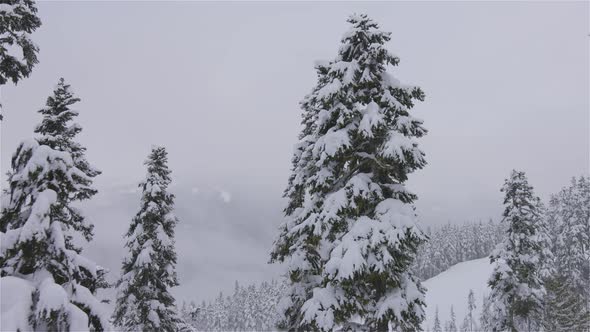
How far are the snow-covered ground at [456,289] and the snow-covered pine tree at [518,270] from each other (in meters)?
100

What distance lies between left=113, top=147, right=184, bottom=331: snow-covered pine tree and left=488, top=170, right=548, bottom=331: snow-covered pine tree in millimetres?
20690

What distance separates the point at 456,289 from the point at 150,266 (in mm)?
139550

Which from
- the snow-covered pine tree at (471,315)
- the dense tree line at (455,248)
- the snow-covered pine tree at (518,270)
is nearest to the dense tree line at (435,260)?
the dense tree line at (455,248)

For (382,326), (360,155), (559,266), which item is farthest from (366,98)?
(559,266)

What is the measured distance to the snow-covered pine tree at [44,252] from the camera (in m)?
7.54

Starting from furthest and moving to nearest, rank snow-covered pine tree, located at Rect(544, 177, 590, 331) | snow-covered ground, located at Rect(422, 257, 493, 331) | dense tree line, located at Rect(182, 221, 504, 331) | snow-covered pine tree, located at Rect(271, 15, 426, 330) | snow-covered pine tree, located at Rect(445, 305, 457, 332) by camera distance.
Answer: dense tree line, located at Rect(182, 221, 504, 331) < snow-covered ground, located at Rect(422, 257, 493, 331) < snow-covered pine tree, located at Rect(445, 305, 457, 332) < snow-covered pine tree, located at Rect(544, 177, 590, 331) < snow-covered pine tree, located at Rect(271, 15, 426, 330)

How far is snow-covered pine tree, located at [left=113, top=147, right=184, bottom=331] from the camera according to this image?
75.7 feet

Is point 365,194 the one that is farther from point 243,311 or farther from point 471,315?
point 243,311

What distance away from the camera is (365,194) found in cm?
1253

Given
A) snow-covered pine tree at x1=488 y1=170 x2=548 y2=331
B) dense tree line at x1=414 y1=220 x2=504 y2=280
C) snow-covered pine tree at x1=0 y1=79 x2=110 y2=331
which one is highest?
dense tree line at x1=414 y1=220 x2=504 y2=280

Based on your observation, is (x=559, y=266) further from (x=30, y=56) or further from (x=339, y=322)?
(x=30, y=56)

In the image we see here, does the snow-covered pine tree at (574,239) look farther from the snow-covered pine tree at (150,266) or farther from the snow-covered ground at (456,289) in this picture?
the snow-covered pine tree at (150,266)

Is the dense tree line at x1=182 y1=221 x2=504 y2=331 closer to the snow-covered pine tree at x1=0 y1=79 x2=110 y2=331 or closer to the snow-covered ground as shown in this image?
the snow-covered ground

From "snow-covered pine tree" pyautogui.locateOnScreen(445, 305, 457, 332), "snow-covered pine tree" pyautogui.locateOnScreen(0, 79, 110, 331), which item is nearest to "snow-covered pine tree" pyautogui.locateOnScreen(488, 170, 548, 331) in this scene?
"snow-covered pine tree" pyautogui.locateOnScreen(0, 79, 110, 331)
